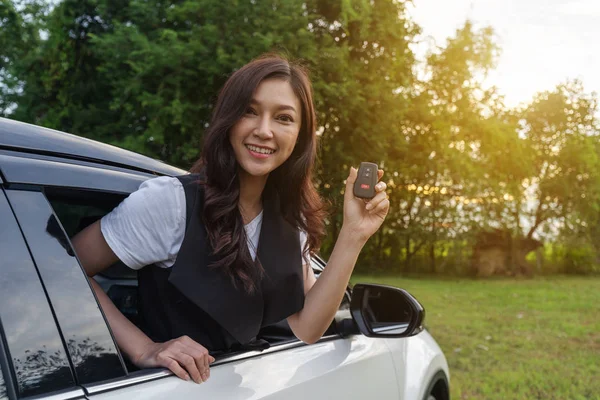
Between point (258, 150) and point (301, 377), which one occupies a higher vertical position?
point (258, 150)

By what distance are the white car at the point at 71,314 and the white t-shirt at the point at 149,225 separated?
0.05m

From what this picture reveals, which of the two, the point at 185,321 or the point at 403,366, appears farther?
the point at 403,366

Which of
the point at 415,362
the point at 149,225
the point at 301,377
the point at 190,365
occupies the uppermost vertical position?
the point at 149,225

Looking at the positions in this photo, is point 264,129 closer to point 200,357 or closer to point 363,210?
point 363,210

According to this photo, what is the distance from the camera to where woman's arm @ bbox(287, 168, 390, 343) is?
215 centimetres

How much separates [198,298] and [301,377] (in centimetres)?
43

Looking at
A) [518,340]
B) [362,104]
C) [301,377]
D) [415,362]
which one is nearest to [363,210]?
[301,377]

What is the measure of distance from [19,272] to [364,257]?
22608mm

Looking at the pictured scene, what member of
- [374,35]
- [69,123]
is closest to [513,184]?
[374,35]

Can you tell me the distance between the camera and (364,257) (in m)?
23.7

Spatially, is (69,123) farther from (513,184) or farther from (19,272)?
(19,272)

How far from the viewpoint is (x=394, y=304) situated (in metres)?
2.86

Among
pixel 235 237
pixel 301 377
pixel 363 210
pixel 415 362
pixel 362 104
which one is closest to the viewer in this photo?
pixel 235 237

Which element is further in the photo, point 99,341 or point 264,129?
point 264,129
